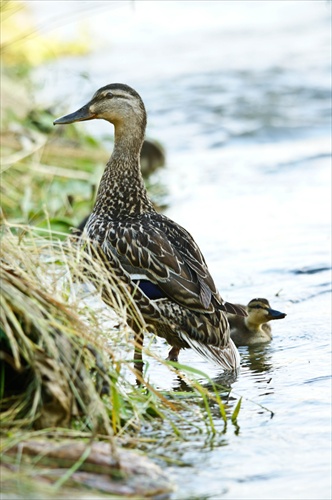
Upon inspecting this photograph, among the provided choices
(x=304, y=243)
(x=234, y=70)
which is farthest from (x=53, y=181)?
(x=234, y=70)

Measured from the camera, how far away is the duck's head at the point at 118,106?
694 cm

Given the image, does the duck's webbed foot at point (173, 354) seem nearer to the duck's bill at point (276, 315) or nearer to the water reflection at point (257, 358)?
the water reflection at point (257, 358)

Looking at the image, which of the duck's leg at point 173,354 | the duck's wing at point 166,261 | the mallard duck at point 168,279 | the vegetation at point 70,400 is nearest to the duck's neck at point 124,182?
the mallard duck at point 168,279

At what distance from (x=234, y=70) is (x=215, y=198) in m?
6.17

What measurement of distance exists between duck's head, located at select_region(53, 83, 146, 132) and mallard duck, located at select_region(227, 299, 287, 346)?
4.26 ft

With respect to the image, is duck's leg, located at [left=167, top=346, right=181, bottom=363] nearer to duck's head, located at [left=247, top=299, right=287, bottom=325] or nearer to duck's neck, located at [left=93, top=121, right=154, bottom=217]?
duck's head, located at [left=247, top=299, right=287, bottom=325]

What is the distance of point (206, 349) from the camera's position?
6.13 meters

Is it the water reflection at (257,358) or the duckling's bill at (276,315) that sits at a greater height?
the duckling's bill at (276,315)

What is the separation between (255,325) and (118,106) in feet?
5.11

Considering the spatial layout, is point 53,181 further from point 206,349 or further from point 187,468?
point 187,468

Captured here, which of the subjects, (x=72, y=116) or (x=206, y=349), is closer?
(x=206, y=349)

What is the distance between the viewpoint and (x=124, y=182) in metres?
6.78

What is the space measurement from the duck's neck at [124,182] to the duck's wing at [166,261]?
0.93 feet

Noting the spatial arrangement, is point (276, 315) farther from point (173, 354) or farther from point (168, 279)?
point (168, 279)
